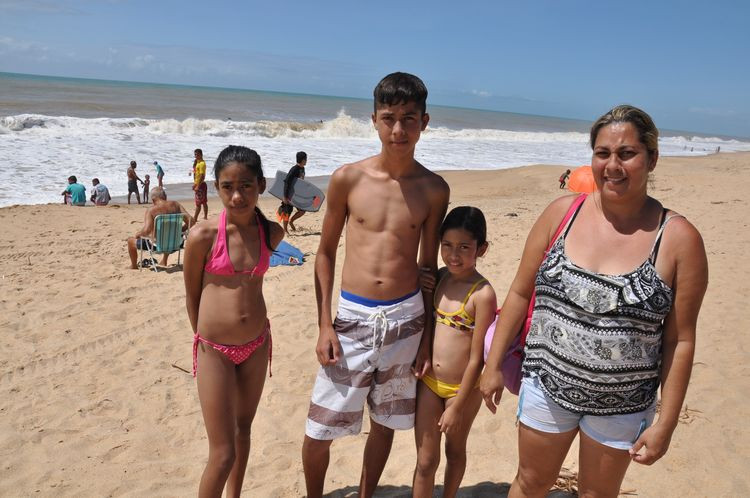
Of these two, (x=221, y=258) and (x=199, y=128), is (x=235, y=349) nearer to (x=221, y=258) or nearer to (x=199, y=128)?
(x=221, y=258)

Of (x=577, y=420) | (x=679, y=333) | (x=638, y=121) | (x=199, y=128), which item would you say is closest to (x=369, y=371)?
(x=577, y=420)

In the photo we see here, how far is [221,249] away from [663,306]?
1.86 meters

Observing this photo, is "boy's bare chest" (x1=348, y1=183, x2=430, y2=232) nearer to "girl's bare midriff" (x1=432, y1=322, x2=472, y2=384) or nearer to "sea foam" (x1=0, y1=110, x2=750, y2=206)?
"girl's bare midriff" (x1=432, y1=322, x2=472, y2=384)

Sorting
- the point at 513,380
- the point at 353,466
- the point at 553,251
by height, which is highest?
the point at 553,251

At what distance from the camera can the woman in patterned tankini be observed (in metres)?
1.82

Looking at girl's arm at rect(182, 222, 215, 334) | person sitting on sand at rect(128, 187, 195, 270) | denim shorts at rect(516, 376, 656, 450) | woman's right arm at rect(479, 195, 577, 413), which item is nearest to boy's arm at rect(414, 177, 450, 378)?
→ woman's right arm at rect(479, 195, 577, 413)

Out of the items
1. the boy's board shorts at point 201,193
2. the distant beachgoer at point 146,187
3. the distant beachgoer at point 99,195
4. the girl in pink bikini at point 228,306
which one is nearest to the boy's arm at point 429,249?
the girl in pink bikini at point 228,306

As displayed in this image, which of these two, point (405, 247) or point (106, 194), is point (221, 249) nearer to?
point (405, 247)

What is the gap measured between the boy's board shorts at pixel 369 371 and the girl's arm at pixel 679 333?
1.03 metres

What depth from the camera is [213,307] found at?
254 cm

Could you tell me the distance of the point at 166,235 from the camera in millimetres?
7531

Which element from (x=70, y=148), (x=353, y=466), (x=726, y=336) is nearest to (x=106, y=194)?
(x=70, y=148)

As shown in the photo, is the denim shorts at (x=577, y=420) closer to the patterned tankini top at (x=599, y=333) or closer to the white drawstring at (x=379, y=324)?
the patterned tankini top at (x=599, y=333)

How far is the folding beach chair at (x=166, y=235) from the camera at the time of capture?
746cm
